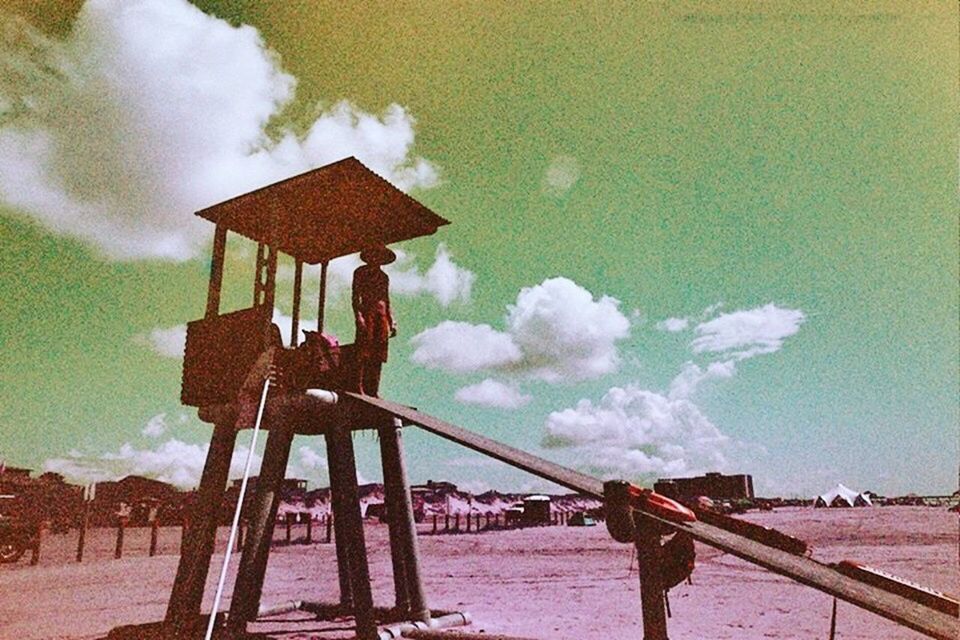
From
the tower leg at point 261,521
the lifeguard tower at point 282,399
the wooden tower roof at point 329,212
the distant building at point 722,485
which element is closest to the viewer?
the tower leg at point 261,521

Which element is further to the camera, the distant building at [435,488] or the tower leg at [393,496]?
the distant building at [435,488]

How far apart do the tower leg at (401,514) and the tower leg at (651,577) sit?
5779 mm

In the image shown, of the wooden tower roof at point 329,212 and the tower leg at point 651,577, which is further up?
the wooden tower roof at point 329,212

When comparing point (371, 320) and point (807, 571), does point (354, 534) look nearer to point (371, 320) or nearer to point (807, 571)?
point (371, 320)

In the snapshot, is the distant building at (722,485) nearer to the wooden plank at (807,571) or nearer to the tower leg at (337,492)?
the tower leg at (337,492)

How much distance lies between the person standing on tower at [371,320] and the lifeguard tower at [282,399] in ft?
0.80

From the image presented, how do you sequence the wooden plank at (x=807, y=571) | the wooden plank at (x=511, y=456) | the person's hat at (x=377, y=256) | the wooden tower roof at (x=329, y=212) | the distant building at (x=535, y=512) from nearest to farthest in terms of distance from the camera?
the wooden plank at (x=807, y=571), the wooden plank at (x=511, y=456), the wooden tower roof at (x=329, y=212), the person's hat at (x=377, y=256), the distant building at (x=535, y=512)

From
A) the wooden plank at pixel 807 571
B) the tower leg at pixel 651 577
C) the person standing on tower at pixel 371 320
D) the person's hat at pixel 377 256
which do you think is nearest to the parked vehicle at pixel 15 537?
the person standing on tower at pixel 371 320

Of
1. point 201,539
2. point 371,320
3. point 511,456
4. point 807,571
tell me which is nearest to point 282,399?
point 371,320

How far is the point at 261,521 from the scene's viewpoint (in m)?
8.02

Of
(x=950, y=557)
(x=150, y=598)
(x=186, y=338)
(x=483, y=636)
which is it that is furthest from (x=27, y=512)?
(x=950, y=557)

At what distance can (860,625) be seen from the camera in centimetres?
1098

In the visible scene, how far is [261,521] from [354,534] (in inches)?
47.8

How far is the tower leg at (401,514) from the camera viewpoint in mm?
9312
